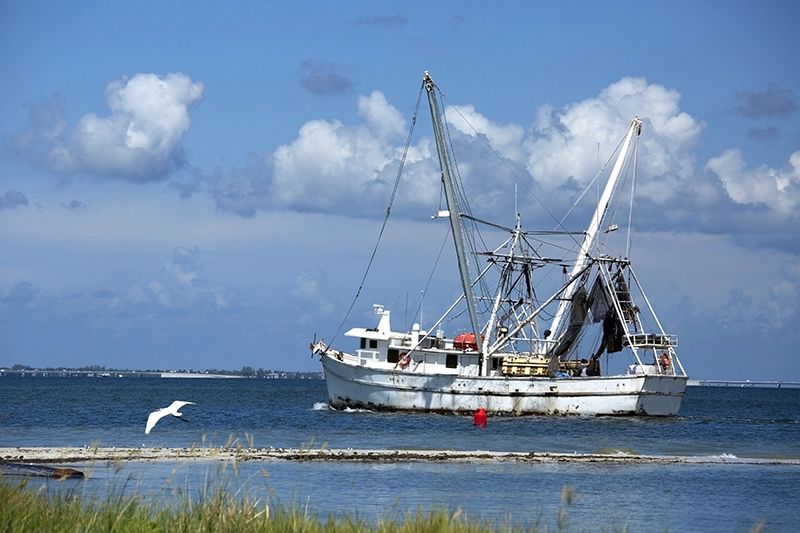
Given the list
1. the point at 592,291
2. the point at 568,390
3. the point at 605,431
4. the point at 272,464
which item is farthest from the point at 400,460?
the point at 592,291

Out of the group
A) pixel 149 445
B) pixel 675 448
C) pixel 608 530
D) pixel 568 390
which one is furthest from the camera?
pixel 568 390

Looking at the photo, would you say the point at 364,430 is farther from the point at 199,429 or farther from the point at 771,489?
the point at 771,489

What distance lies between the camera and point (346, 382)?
67000 millimetres

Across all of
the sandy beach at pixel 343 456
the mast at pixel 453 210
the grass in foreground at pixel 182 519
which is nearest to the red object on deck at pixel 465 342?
the mast at pixel 453 210

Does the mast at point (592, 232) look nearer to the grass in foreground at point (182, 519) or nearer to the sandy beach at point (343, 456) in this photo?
the sandy beach at point (343, 456)

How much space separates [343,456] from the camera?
38.8 meters

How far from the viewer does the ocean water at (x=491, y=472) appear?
26.9 m

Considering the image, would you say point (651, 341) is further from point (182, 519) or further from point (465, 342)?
point (182, 519)

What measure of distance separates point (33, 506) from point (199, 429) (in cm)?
4027

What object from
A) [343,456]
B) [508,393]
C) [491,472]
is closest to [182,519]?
[491,472]

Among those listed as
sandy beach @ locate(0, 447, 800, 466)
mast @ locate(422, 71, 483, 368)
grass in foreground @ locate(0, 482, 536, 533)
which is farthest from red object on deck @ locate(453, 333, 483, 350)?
grass in foreground @ locate(0, 482, 536, 533)

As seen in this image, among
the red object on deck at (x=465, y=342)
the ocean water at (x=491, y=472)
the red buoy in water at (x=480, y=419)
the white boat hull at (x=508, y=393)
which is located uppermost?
the red object on deck at (x=465, y=342)

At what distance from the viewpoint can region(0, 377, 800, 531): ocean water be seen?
26.9 meters

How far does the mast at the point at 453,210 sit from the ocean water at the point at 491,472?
533 centimetres
